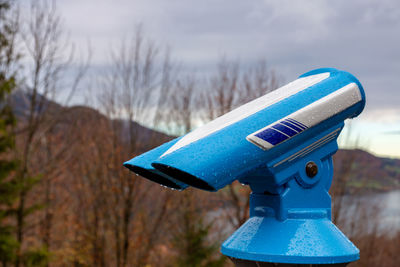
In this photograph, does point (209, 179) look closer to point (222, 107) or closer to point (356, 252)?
point (356, 252)

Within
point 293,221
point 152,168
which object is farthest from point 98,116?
point 293,221

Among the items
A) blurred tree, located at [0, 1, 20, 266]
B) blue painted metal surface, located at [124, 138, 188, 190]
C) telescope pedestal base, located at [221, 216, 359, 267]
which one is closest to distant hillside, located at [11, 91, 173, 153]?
blurred tree, located at [0, 1, 20, 266]

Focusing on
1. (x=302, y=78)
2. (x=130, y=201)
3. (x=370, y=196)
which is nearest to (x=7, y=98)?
(x=130, y=201)

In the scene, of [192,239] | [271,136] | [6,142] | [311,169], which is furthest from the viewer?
[192,239]

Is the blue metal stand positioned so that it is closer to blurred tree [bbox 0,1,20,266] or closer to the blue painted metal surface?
the blue painted metal surface

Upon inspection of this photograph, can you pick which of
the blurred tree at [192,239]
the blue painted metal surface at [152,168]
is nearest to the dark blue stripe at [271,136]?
the blue painted metal surface at [152,168]

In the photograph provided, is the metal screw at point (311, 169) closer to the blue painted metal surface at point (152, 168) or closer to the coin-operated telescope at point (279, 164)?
the coin-operated telescope at point (279, 164)

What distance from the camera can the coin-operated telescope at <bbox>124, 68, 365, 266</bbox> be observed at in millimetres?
1200

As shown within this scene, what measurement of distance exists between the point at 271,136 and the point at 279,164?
11cm

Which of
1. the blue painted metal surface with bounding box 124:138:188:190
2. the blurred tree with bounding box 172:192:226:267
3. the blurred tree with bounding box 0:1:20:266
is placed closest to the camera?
the blue painted metal surface with bounding box 124:138:188:190

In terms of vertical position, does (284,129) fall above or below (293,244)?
above

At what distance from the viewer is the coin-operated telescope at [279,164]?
3.94 ft

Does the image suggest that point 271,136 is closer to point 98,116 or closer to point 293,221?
point 293,221

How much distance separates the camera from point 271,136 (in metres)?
1.25
